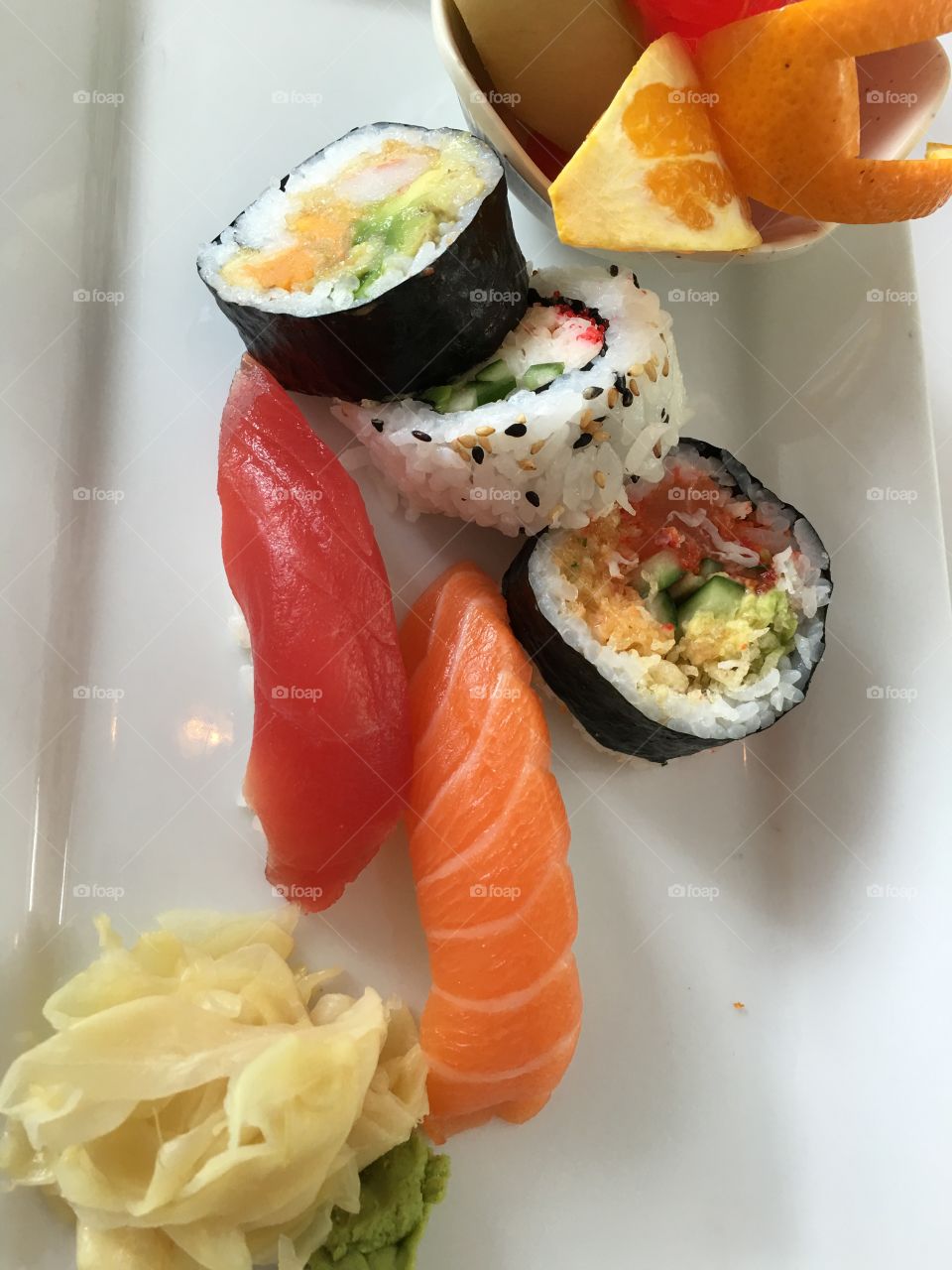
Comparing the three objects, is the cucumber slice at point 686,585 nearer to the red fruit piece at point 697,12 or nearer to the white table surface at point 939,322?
the white table surface at point 939,322

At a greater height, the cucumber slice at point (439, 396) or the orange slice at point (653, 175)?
the orange slice at point (653, 175)

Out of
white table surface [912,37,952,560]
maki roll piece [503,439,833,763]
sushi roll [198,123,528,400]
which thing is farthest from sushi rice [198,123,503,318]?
white table surface [912,37,952,560]

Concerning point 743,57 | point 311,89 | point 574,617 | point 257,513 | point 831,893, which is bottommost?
point 831,893

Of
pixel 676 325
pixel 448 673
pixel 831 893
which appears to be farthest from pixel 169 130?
pixel 831 893

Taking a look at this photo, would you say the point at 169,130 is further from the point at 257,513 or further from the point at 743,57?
the point at 743,57

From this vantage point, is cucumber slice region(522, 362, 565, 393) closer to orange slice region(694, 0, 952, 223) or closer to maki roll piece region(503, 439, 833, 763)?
maki roll piece region(503, 439, 833, 763)

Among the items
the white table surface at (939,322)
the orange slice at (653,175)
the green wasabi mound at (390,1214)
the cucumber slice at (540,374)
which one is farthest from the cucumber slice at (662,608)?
the green wasabi mound at (390,1214)

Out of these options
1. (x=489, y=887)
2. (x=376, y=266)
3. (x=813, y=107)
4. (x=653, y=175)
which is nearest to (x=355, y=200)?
(x=376, y=266)
